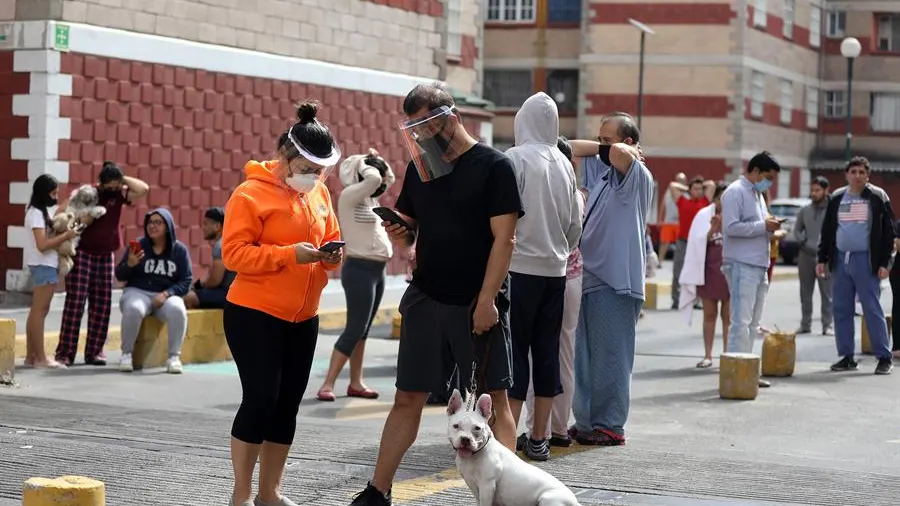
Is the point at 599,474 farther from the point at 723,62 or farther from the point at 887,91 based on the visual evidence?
the point at 887,91

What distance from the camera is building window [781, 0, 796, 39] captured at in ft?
179

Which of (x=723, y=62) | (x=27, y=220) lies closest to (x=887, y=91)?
(x=723, y=62)

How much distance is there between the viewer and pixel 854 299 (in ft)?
50.9

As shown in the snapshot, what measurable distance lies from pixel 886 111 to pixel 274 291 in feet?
180

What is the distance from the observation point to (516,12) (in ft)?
180

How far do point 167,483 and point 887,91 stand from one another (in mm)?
54337

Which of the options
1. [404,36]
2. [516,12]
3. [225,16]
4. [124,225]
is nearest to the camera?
[124,225]

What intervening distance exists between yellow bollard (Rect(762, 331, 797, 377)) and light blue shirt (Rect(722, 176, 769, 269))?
1.37m

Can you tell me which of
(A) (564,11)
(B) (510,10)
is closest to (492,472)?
(A) (564,11)

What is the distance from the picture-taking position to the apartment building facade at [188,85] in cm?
1906

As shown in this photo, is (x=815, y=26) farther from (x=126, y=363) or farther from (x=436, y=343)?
(x=436, y=343)

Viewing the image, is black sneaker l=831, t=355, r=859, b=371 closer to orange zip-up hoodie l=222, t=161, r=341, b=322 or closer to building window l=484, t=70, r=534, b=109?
orange zip-up hoodie l=222, t=161, r=341, b=322

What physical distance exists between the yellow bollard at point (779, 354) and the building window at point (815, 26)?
1735 inches

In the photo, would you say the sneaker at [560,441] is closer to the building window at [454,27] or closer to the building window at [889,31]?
the building window at [454,27]
